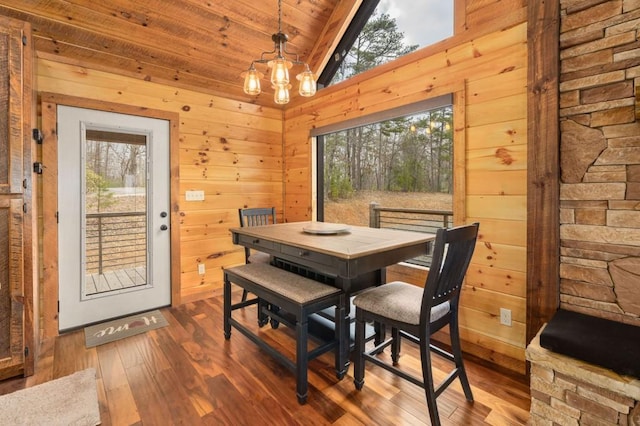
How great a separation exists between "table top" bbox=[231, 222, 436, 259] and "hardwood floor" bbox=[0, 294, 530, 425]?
2.93 feet

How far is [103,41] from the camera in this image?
2.64 m

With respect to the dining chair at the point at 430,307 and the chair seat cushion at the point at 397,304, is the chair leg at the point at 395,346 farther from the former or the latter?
the chair seat cushion at the point at 397,304

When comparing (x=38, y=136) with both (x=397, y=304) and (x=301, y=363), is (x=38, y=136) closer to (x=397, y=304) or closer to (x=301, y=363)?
(x=301, y=363)

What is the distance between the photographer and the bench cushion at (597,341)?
4.22 feet

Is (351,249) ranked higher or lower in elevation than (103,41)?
lower

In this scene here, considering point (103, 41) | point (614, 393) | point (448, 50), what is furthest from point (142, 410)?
point (448, 50)

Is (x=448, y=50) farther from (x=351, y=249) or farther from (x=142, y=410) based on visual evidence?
(x=142, y=410)

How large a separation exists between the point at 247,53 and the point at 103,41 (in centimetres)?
128

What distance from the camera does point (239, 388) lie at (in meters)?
1.93

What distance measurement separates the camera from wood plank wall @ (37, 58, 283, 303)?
10.2 ft

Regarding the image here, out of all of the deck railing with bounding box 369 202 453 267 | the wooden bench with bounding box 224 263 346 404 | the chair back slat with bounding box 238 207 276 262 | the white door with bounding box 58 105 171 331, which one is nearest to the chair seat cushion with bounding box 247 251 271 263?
the chair back slat with bounding box 238 207 276 262

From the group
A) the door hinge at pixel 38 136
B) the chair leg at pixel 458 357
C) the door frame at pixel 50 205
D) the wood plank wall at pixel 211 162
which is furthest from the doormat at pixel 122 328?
the chair leg at pixel 458 357

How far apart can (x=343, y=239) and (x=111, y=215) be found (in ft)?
7.61

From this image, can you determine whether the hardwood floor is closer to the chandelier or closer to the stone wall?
the stone wall
